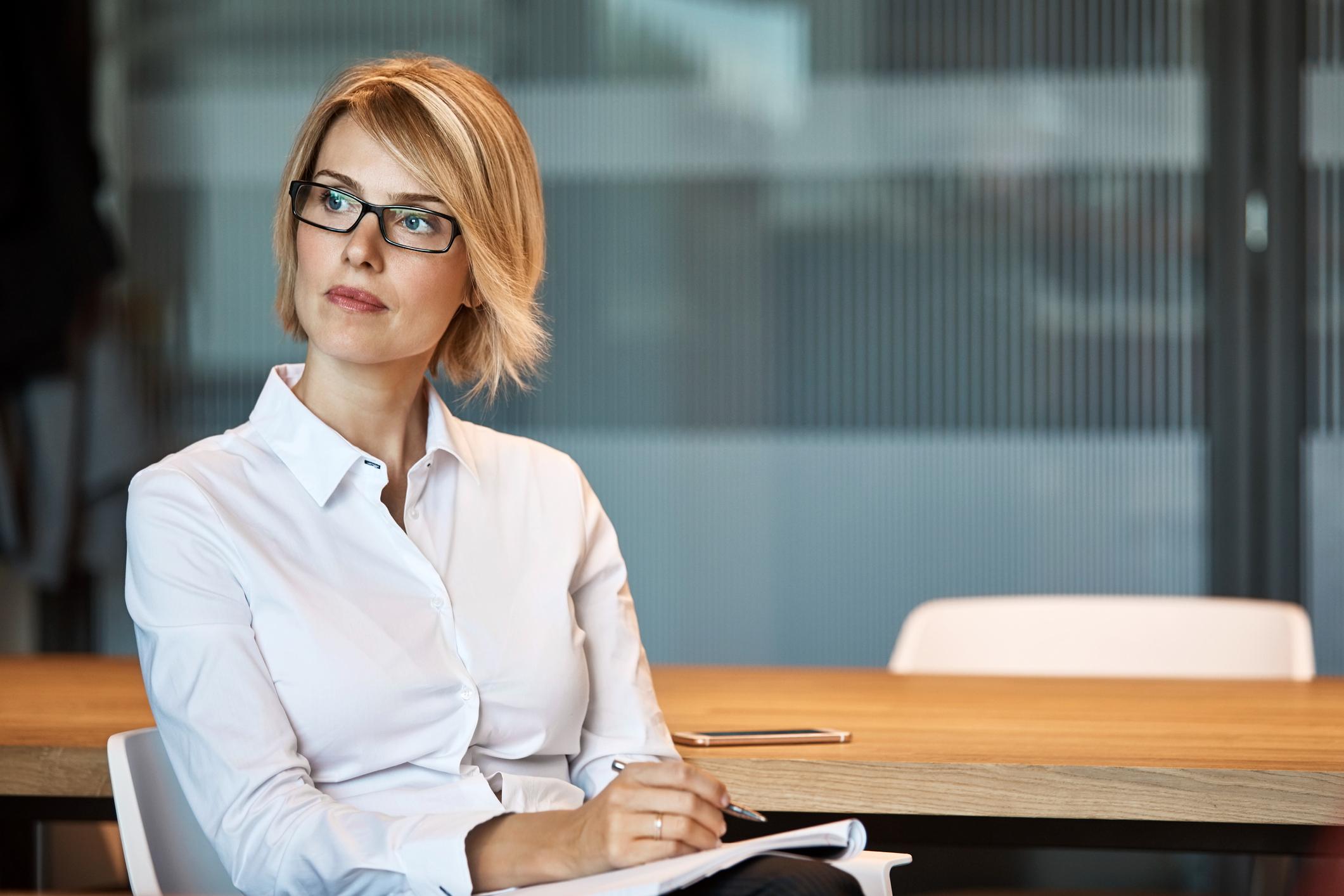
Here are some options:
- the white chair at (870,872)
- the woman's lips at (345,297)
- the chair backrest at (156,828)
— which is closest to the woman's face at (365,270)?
the woman's lips at (345,297)

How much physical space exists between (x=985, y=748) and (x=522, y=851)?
489 millimetres

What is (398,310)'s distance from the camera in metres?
1.49

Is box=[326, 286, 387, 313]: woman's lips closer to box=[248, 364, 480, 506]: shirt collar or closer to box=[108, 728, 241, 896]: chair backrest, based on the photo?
box=[248, 364, 480, 506]: shirt collar

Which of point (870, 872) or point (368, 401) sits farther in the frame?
point (368, 401)

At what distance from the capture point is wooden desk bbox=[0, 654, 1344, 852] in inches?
53.2

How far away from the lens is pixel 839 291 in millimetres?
3092

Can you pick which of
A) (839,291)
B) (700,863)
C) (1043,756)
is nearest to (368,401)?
(700,863)

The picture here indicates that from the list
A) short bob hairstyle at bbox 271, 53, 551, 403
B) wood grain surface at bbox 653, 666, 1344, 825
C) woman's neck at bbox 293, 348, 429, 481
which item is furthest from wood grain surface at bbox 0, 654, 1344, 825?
short bob hairstyle at bbox 271, 53, 551, 403

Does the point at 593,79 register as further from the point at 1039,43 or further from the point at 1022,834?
the point at 1022,834

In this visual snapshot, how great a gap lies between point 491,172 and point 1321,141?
6.84 ft

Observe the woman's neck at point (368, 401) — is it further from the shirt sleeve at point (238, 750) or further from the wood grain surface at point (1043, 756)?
the wood grain surface at point (1043, 756)

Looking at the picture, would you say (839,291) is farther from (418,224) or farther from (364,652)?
(364,652)

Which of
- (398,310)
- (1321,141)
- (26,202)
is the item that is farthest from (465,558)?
(1321,141)

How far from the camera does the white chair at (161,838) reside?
1.21 metres
